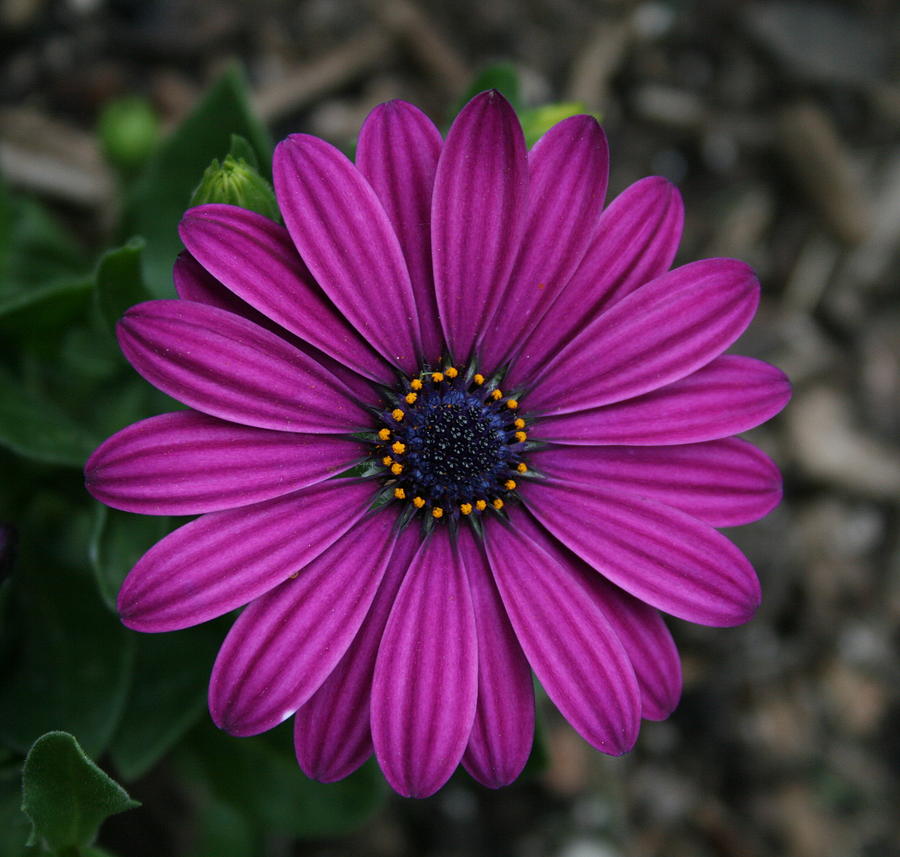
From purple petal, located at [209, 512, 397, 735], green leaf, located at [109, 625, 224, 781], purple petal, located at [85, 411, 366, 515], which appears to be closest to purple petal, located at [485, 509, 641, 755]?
purple petal, located at [209, 512, 397, 735]

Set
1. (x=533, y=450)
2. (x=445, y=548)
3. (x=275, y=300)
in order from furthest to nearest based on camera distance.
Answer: (x=533, y=450) → (x=445, y=548) → (x=275, y=300)

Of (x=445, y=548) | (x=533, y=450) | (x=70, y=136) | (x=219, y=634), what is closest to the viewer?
(x=445, y=548)

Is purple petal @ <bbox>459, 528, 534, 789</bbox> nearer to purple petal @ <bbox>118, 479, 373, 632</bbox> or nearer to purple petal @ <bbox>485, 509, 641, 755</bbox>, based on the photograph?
purple petal @ <bbox>485, 509, 641, 755</bbox>

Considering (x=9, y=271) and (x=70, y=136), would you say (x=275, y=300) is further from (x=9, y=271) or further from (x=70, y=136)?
(x=70, y=136)

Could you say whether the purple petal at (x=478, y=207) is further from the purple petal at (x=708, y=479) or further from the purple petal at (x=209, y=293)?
the purple petal at (x=708, y=479)

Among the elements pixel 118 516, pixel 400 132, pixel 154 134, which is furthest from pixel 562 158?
pixel 154 134

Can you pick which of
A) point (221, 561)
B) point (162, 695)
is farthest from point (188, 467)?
point (162, 695)
